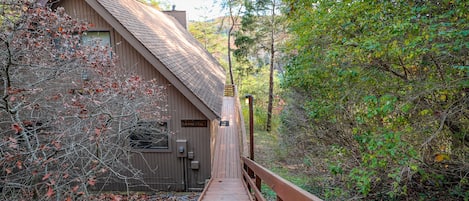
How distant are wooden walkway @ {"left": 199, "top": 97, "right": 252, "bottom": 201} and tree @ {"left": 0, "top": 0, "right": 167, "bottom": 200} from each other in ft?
5.98

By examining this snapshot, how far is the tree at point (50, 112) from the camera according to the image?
3.19m

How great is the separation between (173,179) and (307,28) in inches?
227

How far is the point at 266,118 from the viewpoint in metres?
16.0

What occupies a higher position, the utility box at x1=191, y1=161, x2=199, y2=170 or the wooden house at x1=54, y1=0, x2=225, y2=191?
the wooden house at x1=54, y1=0, x2=225, y2=191

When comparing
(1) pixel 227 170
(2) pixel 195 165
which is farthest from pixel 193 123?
(1) pixel 227 170

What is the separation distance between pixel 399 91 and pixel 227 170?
5099 millimetres

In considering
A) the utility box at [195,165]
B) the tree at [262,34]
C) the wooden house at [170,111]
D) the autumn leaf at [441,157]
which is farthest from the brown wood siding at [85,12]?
the tree at [262,34]

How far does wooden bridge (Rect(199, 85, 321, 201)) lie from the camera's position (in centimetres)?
191

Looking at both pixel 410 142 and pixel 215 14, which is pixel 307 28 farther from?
pixel 215 14

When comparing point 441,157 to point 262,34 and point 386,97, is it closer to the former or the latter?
point 386,97

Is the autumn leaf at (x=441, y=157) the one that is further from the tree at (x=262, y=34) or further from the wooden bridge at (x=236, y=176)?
the tree at (x=262, y=34)

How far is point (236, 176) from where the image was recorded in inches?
281

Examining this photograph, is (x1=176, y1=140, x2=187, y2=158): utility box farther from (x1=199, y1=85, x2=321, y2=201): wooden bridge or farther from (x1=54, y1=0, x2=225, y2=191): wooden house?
(x1=199, y1=85, x2=321, y2=201): wooden bridge

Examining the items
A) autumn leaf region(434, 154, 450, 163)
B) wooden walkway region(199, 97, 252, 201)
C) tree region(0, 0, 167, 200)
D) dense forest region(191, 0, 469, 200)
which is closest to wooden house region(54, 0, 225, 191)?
wooden walkway region(199, 97, 252, 201)
